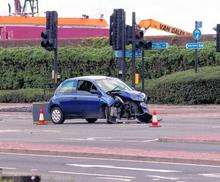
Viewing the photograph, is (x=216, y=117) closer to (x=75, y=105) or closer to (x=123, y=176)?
(x=75, y=105)

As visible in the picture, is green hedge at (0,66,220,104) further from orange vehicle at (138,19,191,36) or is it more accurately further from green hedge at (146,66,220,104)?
orange vehicle at (138,19,191,36)

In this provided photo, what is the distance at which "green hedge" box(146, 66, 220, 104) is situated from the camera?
42094 mm

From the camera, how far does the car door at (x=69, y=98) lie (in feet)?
97.1

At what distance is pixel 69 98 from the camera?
29734 millimetres

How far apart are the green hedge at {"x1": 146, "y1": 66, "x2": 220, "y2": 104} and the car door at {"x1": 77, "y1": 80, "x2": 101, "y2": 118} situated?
1362 cm

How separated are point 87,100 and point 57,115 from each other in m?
1.63

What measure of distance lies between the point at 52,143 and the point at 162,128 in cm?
572

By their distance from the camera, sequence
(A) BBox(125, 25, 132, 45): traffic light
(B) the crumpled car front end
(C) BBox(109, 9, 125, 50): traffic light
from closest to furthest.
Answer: (B) the crumpled car front end, (C) BBox(109, 9, 125, 50): traffic light, (A) BBox(125, 25, 132, 45): traffic light

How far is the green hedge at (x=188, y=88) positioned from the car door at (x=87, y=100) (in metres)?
13.6

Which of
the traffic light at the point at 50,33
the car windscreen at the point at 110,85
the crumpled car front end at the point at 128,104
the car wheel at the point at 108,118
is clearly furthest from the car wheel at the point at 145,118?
the traffic light at the point at 50,33

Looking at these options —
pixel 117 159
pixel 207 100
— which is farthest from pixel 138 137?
pixel 207 100

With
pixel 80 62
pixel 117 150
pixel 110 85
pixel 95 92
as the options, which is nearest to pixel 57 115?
pixel 95 92

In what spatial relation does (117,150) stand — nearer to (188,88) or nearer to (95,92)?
(95,92)

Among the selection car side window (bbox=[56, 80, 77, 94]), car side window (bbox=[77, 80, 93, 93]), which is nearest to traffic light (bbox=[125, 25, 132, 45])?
car side window (bbox=[56, 80, 77, 94])
